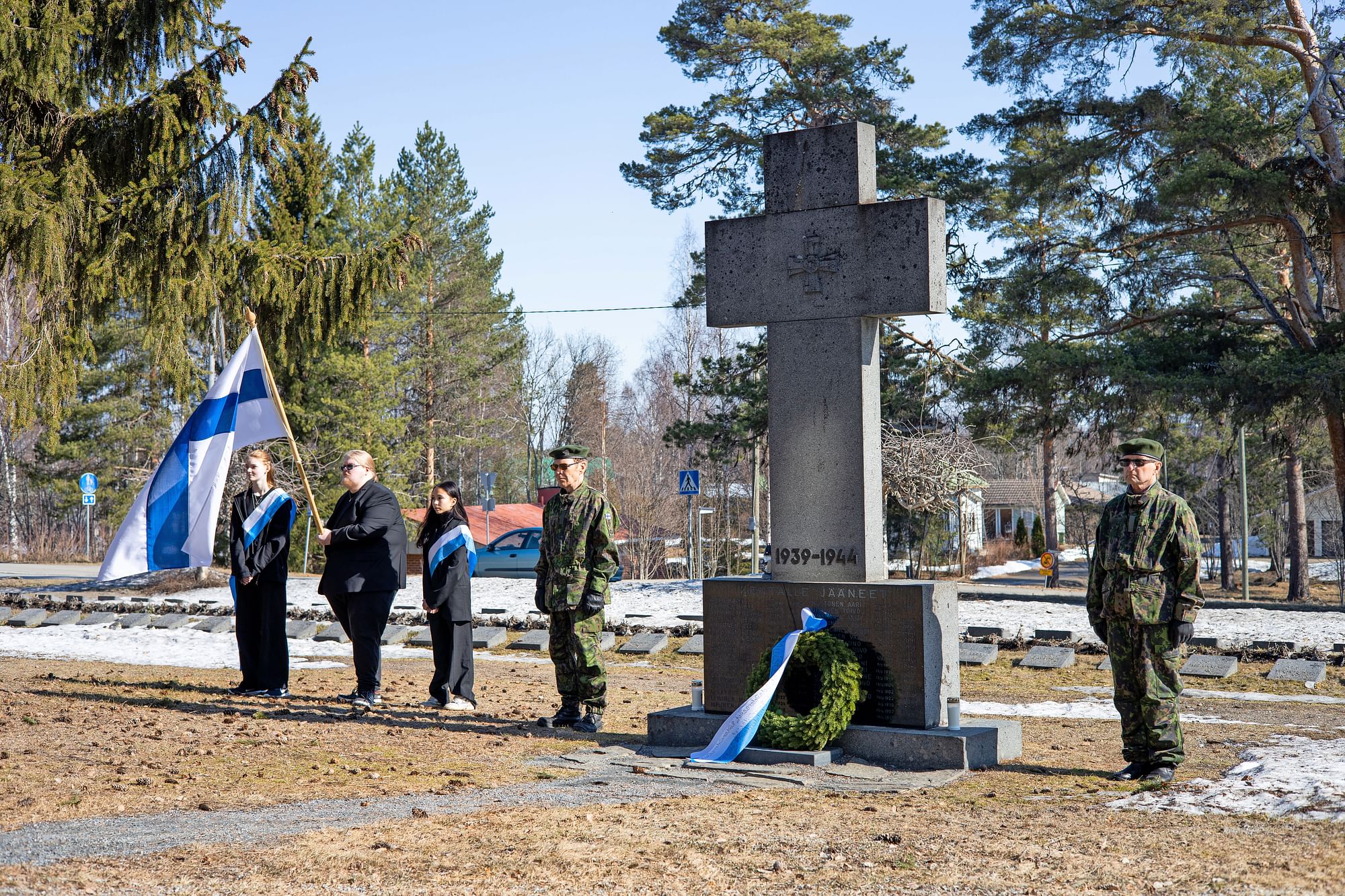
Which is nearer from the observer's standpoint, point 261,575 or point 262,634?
point 261,575

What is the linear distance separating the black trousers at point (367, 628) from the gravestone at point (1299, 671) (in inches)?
284

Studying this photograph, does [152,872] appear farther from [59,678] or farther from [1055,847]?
[59,678]

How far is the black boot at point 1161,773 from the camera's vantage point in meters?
6.19

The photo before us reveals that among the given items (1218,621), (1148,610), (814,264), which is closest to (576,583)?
(814,264)

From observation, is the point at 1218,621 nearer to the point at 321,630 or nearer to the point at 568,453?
the point at 568,453

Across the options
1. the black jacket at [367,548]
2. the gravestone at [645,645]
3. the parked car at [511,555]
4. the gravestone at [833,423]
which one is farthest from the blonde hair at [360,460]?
the parked car at [511,555]

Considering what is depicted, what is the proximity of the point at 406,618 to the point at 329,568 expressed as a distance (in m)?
6.49

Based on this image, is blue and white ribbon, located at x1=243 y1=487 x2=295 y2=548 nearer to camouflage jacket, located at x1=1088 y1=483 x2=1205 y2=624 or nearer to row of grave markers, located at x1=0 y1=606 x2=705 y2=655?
row of grave markers, located at x1=0 y1=606 x2=705 y2=655

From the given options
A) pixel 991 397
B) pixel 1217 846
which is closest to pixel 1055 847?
pixel 1217 846

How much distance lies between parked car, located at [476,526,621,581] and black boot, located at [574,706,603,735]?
16.9 meters

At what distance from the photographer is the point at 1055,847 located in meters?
4.77

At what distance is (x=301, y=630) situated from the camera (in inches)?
552

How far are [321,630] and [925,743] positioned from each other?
943cm

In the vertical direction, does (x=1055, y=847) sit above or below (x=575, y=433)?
below
